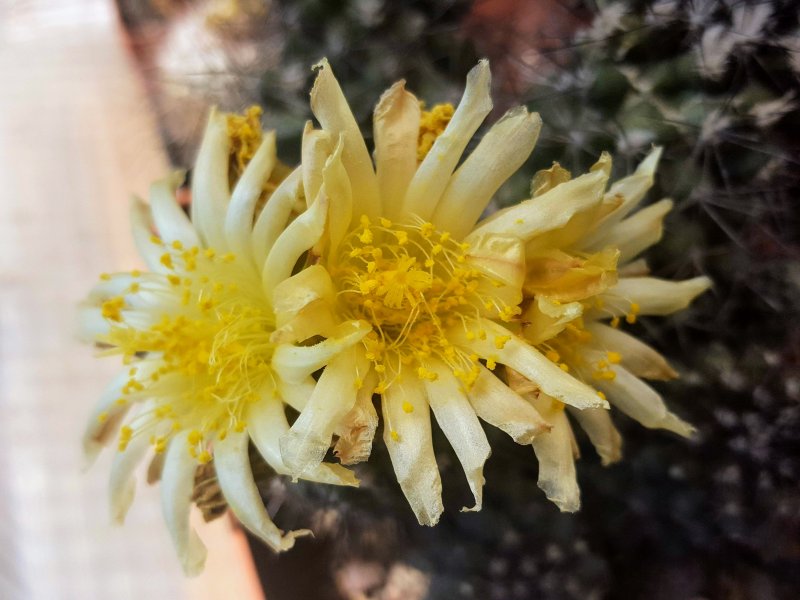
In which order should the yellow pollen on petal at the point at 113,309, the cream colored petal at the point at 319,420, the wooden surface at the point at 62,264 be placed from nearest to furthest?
the cream colored petal at the point at 319,420, the yellow pollen on petal at the point at 113,309, the wooden surface at the point at 62,264

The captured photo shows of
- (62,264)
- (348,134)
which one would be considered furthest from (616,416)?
(62,264)

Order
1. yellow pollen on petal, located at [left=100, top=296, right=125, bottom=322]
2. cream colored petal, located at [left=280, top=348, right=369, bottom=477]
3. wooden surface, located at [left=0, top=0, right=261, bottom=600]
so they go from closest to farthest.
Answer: cream colored petal, located at [left=280, top=348, right=369, bottom=477], yellow pollen on petal, located at [left=100, top=296, right=125, bottom=322], wooden surface, located at [left=0, top=0, right=261, bottom=600]

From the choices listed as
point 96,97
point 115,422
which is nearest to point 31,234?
point 96,97

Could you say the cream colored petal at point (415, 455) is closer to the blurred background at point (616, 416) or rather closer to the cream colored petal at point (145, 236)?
the blurred background at point (616, 416)

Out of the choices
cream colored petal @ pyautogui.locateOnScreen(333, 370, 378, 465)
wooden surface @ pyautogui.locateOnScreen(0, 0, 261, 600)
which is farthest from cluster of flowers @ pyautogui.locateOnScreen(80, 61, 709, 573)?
wooden surface @ pyautogui.locateOnScreen(0, 0, 261, 600)

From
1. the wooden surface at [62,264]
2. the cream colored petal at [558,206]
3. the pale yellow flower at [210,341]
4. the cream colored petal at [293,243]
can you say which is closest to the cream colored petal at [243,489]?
the pale yellow flower at [210,341]

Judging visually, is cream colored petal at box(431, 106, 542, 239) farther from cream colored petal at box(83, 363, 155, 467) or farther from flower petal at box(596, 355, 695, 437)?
cream colored petal at box(83, 363, 155, 467)

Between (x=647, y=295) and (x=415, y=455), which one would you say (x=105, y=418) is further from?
(x=647, y=295)

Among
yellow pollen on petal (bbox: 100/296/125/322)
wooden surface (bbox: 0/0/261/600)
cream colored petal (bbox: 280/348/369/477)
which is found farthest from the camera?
wooden surface (bbox: 0/0/261/600)
